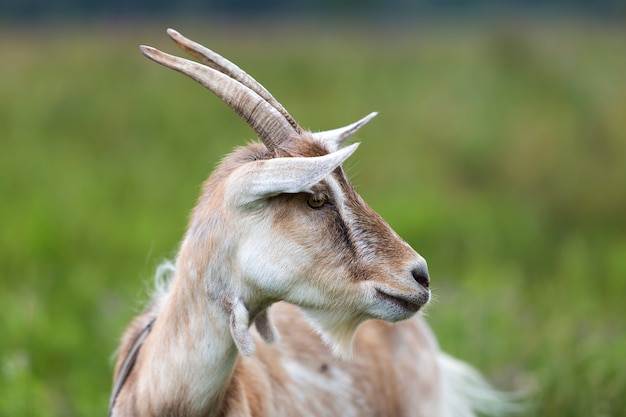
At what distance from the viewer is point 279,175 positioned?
3.47 metres

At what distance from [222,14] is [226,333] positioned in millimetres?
23315

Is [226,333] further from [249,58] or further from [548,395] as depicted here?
[249,58]

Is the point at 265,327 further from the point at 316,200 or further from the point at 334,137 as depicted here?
the point at 334,137

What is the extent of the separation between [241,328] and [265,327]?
39 centimetres

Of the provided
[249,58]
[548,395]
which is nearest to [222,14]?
[249,58]

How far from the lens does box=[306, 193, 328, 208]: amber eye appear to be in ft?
11.8

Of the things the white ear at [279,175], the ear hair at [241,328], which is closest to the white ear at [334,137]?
the white ear at [279,175]

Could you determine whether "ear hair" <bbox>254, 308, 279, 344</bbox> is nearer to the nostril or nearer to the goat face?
the goat face

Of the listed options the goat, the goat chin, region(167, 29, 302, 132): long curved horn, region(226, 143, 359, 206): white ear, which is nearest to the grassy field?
the goat chin

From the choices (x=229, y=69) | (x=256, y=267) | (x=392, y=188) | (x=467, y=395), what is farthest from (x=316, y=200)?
(x=392, y=188)

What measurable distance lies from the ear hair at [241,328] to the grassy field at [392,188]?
1510mm

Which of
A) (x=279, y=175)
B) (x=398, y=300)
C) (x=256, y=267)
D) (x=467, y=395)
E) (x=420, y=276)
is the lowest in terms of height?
(x=467, y=395)

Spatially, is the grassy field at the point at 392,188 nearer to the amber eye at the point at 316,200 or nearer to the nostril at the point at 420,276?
the amber eye at the point at 316,200

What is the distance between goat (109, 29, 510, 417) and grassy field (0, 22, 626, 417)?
120 cm
